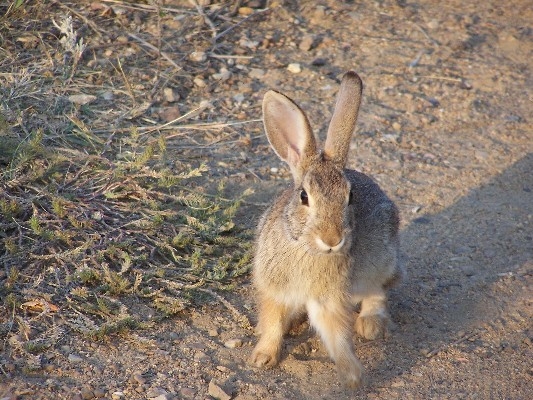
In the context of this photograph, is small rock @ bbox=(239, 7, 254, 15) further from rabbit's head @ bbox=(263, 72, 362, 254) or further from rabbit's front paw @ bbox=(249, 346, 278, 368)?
rabbit's front paw @ bbox=(249, 346, 278, 368)

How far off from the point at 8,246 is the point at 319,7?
484 centimetres

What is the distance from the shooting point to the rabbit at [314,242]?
431 centimetres

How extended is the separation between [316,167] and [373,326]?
1219mm

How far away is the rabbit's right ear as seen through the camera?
4.60 meters

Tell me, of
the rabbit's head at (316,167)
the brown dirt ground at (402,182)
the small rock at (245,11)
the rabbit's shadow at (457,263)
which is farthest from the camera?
the small rock at (245,11)

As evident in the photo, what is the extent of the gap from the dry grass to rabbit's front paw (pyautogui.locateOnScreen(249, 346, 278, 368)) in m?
0.62

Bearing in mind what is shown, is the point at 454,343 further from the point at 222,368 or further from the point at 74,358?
the point at 74,358

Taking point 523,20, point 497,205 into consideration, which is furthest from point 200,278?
point 523,20

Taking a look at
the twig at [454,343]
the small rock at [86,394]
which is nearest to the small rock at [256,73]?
the twig at [454,343]

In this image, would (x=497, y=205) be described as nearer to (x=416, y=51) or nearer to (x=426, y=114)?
(x=426, y=114)

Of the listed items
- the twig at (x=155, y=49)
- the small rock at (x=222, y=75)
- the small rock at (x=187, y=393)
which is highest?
the small rock at (x=187, y=393)

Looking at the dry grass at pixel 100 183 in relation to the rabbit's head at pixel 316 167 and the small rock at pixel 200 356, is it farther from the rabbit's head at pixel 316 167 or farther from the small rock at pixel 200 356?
the rabbit's head at pixel 316 167

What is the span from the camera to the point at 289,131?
4754 mm

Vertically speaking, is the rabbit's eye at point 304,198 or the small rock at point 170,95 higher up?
the rabbit's eye at point 304,198
